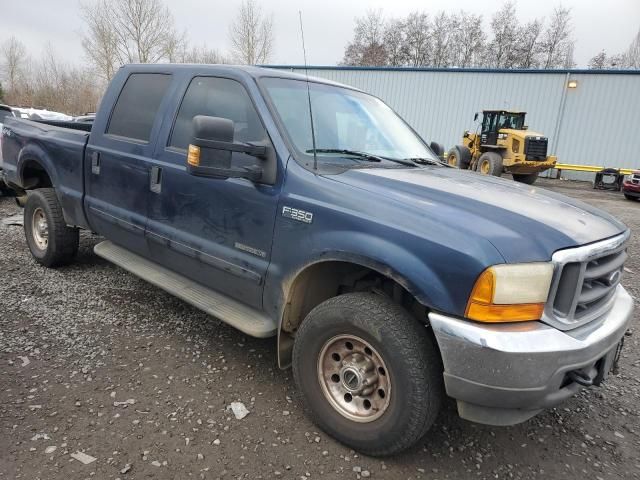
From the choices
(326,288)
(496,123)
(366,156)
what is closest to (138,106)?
(366,156)

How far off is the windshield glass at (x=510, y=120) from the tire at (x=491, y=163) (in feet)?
4.28

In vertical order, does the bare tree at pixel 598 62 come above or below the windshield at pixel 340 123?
above

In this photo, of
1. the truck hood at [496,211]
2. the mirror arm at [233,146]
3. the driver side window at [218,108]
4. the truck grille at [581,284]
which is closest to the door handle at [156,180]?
the driver side window at [218,108]

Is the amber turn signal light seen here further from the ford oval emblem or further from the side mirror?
the ford oval emblem

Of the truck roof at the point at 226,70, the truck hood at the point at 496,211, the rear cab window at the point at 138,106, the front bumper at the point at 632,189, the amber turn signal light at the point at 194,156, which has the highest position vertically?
the truck roof at the point at 226,70

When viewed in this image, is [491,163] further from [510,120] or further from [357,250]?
[357,250]

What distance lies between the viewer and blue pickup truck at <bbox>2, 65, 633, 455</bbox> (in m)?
1.96

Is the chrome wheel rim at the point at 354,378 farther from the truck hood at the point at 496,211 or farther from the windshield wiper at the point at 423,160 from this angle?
the windshield wiper at the point at 423,160

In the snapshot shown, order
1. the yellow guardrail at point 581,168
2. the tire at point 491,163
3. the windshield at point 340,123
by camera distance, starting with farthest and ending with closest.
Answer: the yellow guardrail at point 581,168 < the tire at point 491,163 < the windshield at point 340,123

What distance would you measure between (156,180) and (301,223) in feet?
4.54

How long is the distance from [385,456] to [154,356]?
175cm

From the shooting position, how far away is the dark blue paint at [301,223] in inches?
79.7

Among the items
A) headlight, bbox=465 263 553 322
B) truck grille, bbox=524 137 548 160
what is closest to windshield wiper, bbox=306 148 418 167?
headlight, bbox=465 263 553 322

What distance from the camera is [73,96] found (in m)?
40.2
